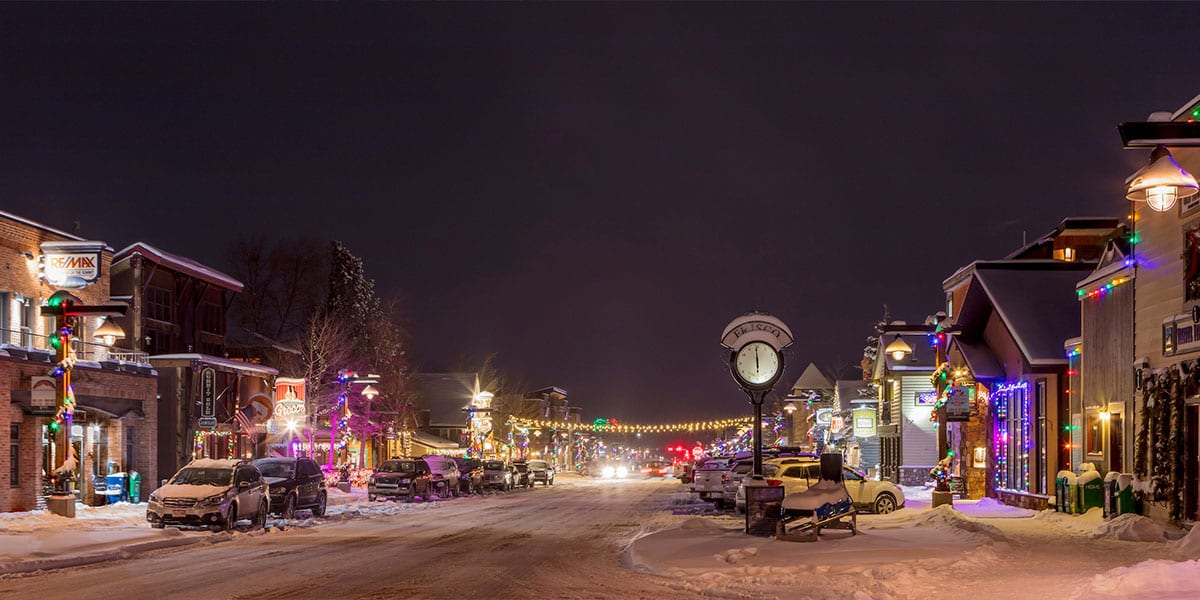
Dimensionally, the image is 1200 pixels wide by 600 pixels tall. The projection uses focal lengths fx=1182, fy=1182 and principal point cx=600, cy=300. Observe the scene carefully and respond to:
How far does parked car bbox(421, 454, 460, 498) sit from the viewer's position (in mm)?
47938

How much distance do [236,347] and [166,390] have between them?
20699 millimetres

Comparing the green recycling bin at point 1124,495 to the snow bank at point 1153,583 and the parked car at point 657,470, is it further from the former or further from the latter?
the parked car at point 657,470

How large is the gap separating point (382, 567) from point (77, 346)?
23.6 metres

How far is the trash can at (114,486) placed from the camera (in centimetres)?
3831

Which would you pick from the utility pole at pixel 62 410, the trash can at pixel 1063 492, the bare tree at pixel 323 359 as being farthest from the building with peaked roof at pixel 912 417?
the utility pole at pixel 62 410

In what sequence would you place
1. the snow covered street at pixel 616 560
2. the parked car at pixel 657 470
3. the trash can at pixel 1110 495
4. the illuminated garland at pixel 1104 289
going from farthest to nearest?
the parked car at pixel 657 470
the illuminated garland at pixel 1104 289
the trash can at pixel 1110 495
the snow covered street at pixel 616 560

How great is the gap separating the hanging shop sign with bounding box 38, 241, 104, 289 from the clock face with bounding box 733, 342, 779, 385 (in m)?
23.1

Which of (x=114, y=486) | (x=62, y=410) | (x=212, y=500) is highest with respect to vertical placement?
(x=62, y=410)

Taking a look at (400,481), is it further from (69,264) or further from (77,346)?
(69,264)

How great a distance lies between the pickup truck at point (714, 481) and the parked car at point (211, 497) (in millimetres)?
14780

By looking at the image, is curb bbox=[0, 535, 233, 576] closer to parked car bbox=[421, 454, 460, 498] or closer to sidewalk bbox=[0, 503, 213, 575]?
sidewalk bbox=[0, 503, 213, 575]

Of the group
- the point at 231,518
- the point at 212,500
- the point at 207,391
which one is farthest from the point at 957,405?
the point at 207,391

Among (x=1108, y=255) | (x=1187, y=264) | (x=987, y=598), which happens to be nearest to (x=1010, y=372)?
(x=1108, y=255)

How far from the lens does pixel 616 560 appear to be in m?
20.3
